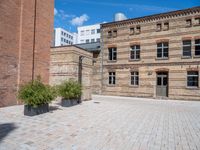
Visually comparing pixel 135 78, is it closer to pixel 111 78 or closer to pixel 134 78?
pixel 134 78

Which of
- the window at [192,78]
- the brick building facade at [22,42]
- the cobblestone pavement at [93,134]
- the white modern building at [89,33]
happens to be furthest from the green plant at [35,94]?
the white modern building at [89,33]

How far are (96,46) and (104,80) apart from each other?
5.44m

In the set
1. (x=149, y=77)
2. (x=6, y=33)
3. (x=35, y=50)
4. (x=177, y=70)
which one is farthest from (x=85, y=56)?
(x=177, y=70)

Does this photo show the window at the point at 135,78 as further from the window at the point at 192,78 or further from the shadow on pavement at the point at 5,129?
the shadow on pavement at the point at 5,129

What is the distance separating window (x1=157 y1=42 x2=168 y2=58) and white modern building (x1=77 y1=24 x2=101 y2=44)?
46.4 metres

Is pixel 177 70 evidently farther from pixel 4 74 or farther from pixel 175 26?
pixel 4 74

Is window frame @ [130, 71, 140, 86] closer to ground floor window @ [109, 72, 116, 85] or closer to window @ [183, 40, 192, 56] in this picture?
ground floor window @ [109, 72, 116, 85]

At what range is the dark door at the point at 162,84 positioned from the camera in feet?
64.3

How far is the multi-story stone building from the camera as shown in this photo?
59.8 feet

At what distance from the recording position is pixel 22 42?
1162 cm

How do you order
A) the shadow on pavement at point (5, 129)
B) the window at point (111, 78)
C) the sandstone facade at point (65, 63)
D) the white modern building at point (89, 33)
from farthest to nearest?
the white modern building at point (89, 33)
the window at point (111, 78)
the sandstone facade at point (65, 63)
the shadow on pavement at point (5, 129)

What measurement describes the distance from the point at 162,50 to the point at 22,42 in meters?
14.4

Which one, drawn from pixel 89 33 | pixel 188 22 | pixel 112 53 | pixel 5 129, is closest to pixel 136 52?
pixel 112 53

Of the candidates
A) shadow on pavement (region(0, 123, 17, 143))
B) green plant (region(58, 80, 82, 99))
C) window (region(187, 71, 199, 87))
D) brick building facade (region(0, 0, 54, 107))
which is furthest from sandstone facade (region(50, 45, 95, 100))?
window (region(187, 71, 199, 87))
